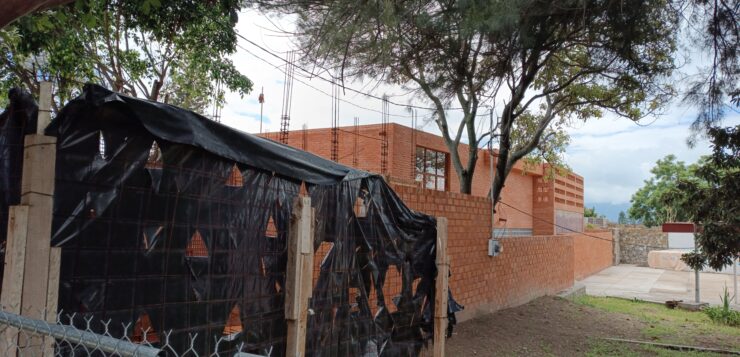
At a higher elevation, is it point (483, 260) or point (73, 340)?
point (73, 340)

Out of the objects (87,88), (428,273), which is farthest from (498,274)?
(87,88)

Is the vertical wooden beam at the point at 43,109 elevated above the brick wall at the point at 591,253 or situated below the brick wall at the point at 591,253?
above

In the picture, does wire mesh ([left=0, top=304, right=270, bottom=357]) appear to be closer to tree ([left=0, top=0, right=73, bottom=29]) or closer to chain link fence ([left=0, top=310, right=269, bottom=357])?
chain link fence ([left=0, top=310, right=269, bottom=357])

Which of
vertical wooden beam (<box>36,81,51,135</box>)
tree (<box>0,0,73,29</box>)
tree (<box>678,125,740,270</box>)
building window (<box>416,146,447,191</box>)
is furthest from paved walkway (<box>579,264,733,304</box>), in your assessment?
tree (<box>0,0,73,29</box>)

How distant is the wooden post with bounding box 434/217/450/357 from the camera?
5.39 m

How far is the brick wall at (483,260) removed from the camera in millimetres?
8594

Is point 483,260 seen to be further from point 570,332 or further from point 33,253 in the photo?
point 33,253

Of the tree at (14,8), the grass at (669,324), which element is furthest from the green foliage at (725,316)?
the tree at (14,8)

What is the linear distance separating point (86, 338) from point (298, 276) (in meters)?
1.88

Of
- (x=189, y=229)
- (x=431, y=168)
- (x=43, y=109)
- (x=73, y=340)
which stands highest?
(x=431, y=168)

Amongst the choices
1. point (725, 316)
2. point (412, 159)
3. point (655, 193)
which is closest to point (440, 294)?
point (725, 316)

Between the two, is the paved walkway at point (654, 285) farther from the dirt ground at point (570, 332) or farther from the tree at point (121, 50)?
the tree at point (121, 50)

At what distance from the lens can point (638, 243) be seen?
34.4m

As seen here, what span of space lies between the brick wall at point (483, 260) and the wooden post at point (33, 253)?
16.2ft
